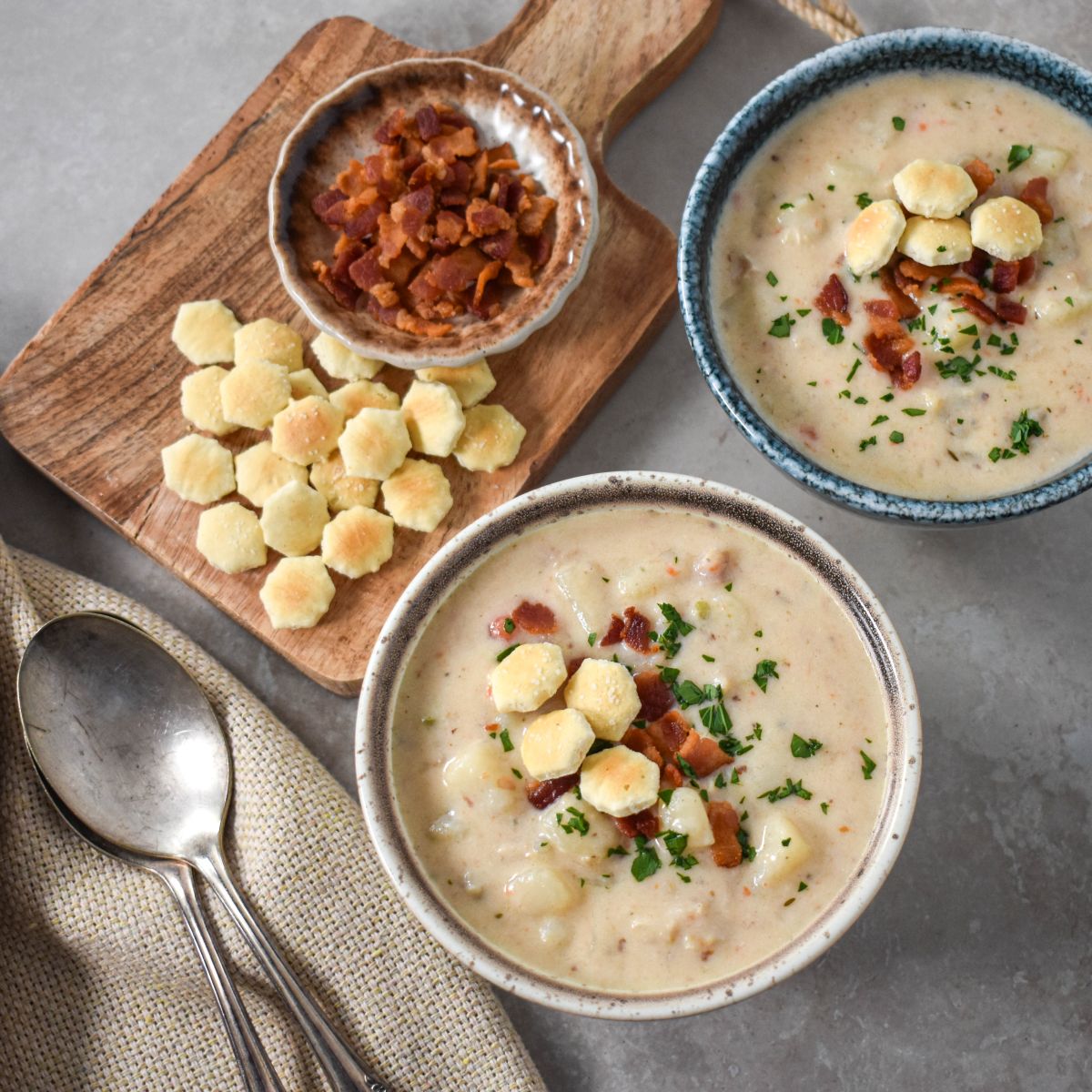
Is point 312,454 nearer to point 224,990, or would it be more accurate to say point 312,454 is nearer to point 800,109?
point 224,990

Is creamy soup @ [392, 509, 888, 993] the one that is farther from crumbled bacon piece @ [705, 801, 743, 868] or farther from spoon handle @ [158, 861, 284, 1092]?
spoon handle @ [158, 861, 284, 1092]

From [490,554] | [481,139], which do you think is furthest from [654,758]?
[481,139]

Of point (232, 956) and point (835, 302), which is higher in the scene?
point (835, 302)

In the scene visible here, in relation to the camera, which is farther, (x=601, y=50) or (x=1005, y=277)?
(x=601, y=50)

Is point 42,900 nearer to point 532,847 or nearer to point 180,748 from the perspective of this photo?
point 180,748

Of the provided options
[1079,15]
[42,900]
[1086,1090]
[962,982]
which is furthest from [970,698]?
[42,900]

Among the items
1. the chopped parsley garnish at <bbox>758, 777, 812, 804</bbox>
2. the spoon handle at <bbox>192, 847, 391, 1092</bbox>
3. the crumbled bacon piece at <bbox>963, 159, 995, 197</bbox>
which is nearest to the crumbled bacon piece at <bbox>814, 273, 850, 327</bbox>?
the crumbled bacon piece at <bbox>963, 159, 995, 197</bbox>

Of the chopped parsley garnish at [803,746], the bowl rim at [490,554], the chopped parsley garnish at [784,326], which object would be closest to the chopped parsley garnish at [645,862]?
the bowl rim at [490,554]
